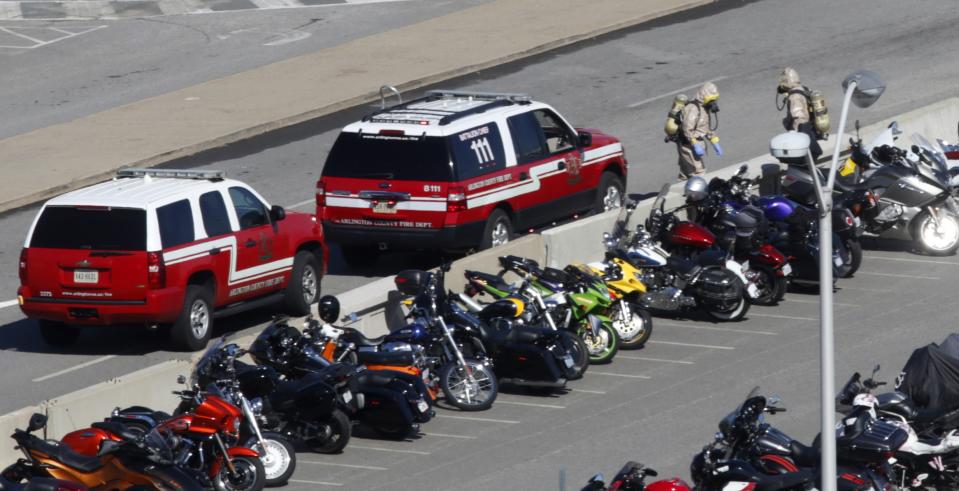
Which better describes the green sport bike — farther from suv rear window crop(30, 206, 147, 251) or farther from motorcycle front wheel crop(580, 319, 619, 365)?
suv rear window crop(30, 206, 147, 251)

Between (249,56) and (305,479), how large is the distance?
68.7 ft

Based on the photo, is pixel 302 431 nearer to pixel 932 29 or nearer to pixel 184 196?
pixel 184 196

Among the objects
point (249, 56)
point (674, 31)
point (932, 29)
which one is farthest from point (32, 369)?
point (932, 29)

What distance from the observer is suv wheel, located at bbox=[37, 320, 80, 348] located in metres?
19.9

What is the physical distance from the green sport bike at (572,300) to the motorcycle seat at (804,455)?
4.52 m

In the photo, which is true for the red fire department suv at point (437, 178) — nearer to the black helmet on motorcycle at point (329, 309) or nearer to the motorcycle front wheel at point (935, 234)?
the black helmet on motorcycle at point (329, 309)

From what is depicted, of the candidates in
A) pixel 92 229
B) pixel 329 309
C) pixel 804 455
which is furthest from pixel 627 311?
A: pixel 92 229

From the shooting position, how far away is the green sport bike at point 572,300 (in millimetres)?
18703

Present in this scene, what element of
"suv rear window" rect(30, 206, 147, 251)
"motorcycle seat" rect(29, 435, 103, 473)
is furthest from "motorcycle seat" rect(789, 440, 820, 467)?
"suv rear window" rect(30, 206, 147, 251)

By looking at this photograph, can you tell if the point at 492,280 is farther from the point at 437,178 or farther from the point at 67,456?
the point at 67,456

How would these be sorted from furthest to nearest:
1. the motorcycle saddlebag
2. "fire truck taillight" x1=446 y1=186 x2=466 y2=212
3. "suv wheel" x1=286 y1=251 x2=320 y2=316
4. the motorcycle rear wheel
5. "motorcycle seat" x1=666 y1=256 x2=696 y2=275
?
"fire truck taillight" x1=446 y1=186 x2=466 y2=212 < "suv wheel" x1=286 y1=251 x2=320 y2=316 < "motorcycle seat" x1=666 y1=256 x2=696 y2=275 < the motorcycle saddlebag < the motorcycle rear wheel

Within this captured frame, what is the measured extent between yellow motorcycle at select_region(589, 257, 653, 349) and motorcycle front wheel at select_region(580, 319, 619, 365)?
38cm

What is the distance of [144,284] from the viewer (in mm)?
18812

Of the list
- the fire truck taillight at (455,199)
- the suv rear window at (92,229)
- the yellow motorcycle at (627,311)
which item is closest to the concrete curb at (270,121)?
the suv rear window at (92,229)
